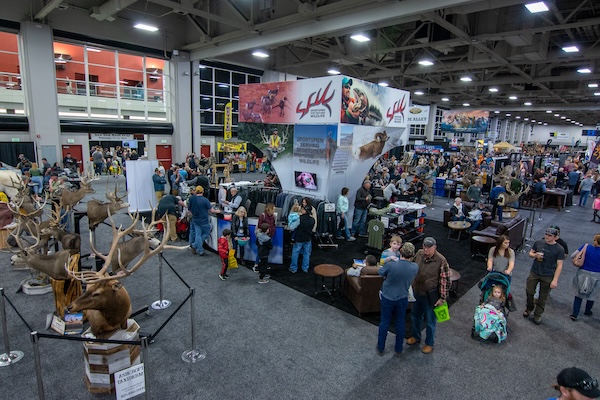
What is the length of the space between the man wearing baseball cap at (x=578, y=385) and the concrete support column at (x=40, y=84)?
61.6ft

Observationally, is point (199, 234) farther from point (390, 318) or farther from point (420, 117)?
point (420, 117)

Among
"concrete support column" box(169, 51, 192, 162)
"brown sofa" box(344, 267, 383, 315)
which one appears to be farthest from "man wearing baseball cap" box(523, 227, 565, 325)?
"concrete support column" box(169, 51, 192, 162)

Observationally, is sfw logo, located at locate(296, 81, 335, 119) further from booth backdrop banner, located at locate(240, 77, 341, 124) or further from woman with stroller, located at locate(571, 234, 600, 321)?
woman with stroller, located at locate(571, 234, 600, 321)

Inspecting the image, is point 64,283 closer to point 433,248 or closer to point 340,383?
point 340,383

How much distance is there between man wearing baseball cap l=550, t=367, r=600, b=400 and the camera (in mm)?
2385

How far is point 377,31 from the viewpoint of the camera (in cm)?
1597

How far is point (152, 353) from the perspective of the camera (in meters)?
4.75

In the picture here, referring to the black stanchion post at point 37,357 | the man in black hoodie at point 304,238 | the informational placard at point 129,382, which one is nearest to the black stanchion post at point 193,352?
the informational placard at point 129,382

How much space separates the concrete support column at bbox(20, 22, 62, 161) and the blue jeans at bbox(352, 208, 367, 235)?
13.8m

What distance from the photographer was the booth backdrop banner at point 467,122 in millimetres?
28078

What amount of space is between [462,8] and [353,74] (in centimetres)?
1476

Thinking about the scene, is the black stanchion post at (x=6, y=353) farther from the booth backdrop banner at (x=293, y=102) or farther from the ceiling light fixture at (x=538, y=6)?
the ceiling light fixture at (x=538, y=6)

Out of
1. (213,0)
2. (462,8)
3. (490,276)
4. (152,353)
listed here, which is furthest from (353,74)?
(152,353)

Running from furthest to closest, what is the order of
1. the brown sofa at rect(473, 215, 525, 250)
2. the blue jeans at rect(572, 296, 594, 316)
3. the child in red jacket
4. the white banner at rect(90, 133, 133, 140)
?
the white banner at rect(90, 133, 133, 140)
the brown sofa at rect(473, 215, 525, 250)
the child in red jacket
the blue jeans at rect(572, 296, 594, 316)
